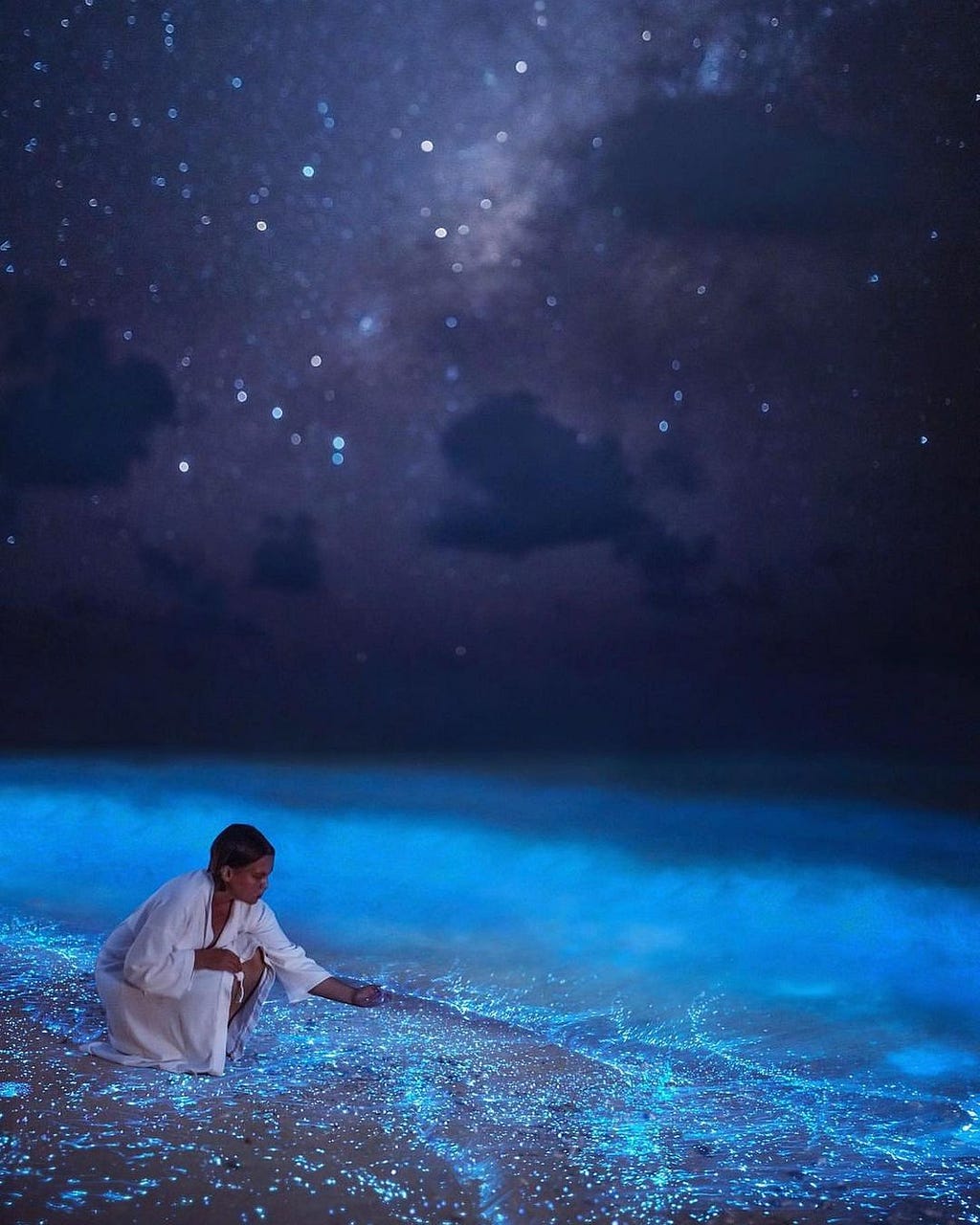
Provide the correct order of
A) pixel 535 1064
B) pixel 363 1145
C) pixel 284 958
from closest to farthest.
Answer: pixel 363 1145 → pixel 284 958 → pixel 535 1064

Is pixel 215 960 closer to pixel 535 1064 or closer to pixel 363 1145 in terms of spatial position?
pixel 363 1145

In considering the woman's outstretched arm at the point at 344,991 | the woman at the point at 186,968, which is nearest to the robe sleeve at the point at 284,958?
the woman's outstretched arm at the point at 344,991

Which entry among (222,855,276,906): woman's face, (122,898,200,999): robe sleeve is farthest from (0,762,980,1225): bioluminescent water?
(222,855,276,906): woman's face

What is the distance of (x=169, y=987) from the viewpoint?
336cm

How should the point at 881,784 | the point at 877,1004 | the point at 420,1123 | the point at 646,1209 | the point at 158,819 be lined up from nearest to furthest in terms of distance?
1. the point at 646,1209
2. the point at 420,1123
3. the point at 877,1004
4. the point at 158,819
5. the point at 881,784

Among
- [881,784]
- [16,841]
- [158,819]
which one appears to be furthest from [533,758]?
[16,841]

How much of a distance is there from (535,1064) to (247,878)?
1.29 metres

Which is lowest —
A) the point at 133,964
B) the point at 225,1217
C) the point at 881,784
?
the point at 225,1217

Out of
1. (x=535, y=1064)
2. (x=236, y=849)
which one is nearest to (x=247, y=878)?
(x=236, y=849)

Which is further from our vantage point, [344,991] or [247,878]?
[344,991]

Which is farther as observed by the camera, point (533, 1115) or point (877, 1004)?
point (877, 1004)

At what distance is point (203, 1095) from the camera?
10.7 ft

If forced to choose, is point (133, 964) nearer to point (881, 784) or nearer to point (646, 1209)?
point (646, 1209)

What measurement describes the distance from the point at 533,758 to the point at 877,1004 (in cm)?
1834
